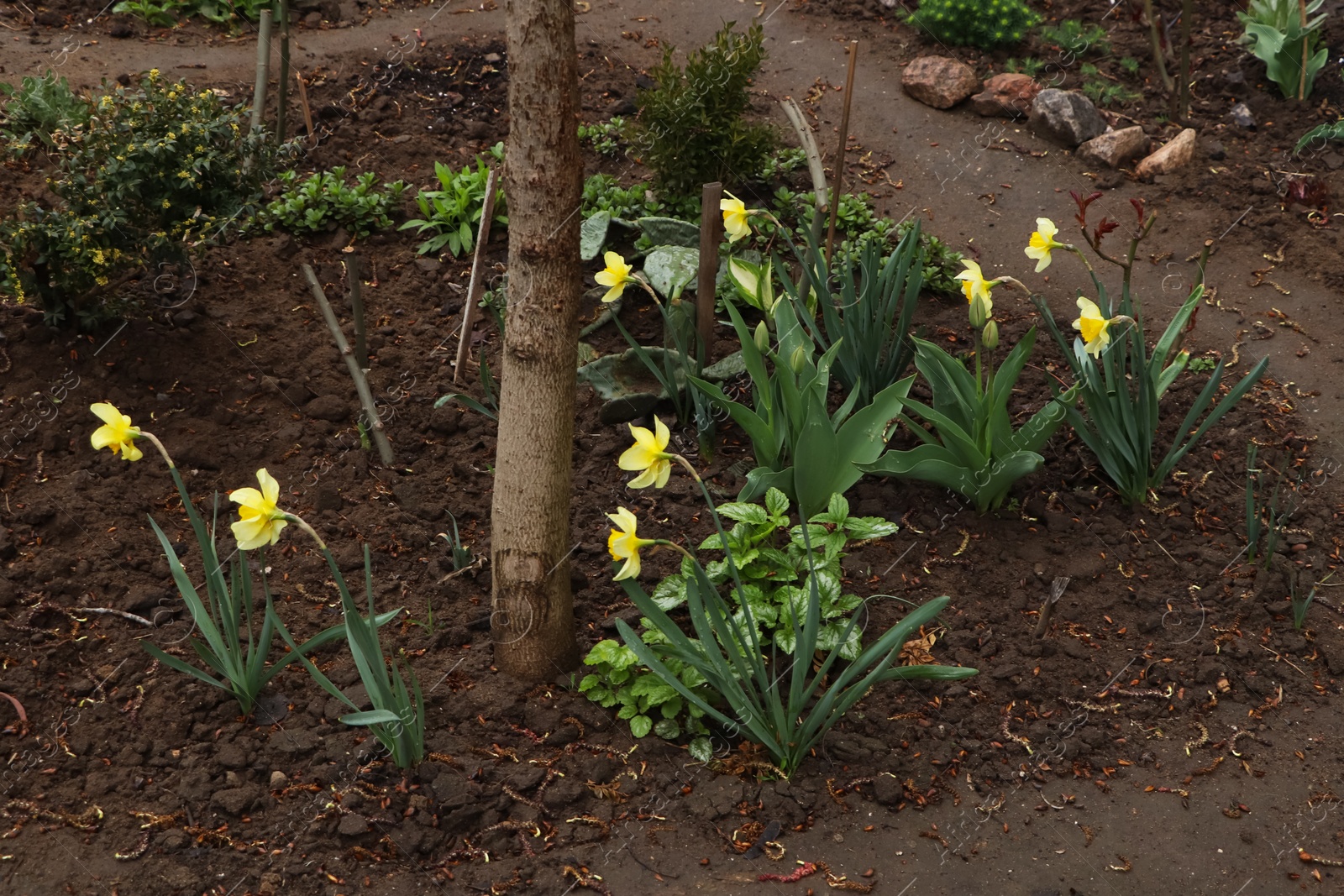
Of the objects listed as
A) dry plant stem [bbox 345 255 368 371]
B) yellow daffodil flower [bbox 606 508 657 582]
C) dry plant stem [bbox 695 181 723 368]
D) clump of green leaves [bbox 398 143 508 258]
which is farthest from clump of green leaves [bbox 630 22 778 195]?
yellow daffodil flower [bbox 606 508 657 582]

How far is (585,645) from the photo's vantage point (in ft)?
10.0

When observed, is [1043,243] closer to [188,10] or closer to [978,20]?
[978,20]

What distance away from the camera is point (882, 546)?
342 cm

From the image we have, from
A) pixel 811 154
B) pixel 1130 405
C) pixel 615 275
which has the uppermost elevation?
pixel 811 154

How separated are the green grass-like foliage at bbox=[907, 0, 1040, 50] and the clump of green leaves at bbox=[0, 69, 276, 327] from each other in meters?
3.96

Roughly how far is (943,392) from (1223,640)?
106cm

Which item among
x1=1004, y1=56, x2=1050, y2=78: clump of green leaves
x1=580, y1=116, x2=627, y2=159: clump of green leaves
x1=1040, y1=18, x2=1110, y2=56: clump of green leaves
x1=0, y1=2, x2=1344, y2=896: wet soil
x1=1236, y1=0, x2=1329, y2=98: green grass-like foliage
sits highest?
x1=1236, y1=0, x2=1329, y2=98: green grass-like foliage

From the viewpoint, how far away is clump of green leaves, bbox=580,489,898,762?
2.80 meters

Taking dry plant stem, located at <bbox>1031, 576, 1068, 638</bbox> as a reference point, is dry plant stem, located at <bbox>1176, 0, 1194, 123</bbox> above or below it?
above

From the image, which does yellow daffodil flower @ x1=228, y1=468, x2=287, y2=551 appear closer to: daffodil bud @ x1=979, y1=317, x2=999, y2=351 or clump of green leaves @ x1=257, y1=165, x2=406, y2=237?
daffodil bud @ x1=979, y1=317, x2=999, y2=351

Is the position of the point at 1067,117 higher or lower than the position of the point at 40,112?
lower

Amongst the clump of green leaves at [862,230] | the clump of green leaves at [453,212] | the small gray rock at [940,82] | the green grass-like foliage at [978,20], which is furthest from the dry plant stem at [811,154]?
the green grass-like foliage at [978,20]

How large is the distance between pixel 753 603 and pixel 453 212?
2.54m

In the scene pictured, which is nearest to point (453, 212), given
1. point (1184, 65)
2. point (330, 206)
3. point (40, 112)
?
point (330, 206)
